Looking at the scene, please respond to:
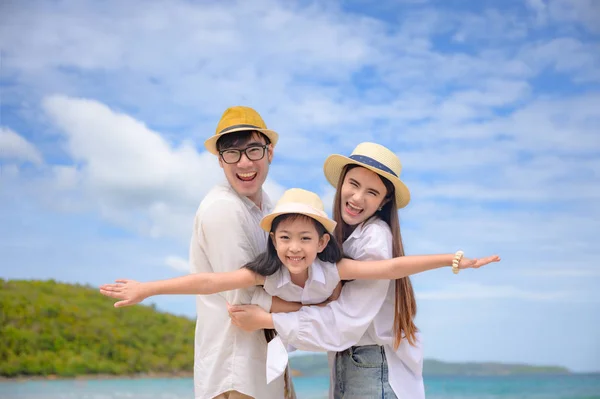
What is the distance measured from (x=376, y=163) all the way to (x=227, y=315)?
1.09 meters

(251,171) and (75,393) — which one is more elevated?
(251,171)

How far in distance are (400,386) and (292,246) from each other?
2.99 feet

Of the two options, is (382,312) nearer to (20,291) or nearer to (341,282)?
(341,282)

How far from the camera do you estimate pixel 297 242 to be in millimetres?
3170

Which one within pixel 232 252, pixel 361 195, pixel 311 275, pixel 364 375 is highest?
pixel 361 195

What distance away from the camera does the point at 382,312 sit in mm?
3395

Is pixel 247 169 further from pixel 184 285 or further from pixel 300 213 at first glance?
pixel 184 285

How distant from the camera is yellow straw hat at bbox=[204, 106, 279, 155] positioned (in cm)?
350

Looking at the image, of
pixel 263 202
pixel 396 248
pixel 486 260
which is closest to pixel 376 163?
pixel 396 248

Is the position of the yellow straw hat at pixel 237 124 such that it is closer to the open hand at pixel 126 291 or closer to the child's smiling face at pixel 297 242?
the child's smiling face at pixel 297 242

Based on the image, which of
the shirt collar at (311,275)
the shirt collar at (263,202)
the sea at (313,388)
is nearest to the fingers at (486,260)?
the shirt collar at (311,275)

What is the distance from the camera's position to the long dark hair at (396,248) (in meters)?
3.37

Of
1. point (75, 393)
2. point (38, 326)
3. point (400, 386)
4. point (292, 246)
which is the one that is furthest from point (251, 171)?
point (38, 326)

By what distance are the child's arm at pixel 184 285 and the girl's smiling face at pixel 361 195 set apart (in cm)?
59
